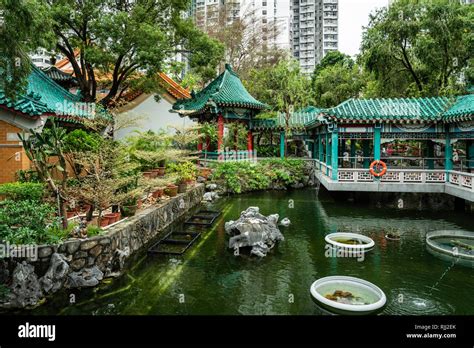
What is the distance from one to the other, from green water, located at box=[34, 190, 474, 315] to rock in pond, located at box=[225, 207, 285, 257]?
0.23 m

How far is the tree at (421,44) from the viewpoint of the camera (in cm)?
1764

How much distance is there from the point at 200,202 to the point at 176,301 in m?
9.21

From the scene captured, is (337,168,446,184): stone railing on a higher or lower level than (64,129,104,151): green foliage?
lower

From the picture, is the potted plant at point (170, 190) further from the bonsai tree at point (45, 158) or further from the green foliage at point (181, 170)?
the bonsai tree at point (45, 158)

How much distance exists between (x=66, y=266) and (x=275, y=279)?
3987mm

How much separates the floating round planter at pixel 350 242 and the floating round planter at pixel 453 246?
1.54m

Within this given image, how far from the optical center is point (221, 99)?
18703mm

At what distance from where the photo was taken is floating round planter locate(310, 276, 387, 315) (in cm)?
542

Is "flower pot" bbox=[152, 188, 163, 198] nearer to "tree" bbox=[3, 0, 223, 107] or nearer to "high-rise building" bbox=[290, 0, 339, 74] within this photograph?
"tree" bbox=[3, 0, 223, 107]

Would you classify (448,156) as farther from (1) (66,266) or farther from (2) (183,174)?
(1) (66,266)

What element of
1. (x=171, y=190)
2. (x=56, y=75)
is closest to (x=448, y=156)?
(x=171, y=190)

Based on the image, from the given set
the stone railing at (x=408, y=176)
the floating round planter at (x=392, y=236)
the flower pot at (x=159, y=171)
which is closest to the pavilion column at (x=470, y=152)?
the stone railing at (x=408, y=176)

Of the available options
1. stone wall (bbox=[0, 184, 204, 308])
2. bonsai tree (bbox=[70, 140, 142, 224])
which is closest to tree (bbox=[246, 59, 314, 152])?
bonsai tree (bbox=[70, 140, 142, 224])

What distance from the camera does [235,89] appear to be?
67.1ft
